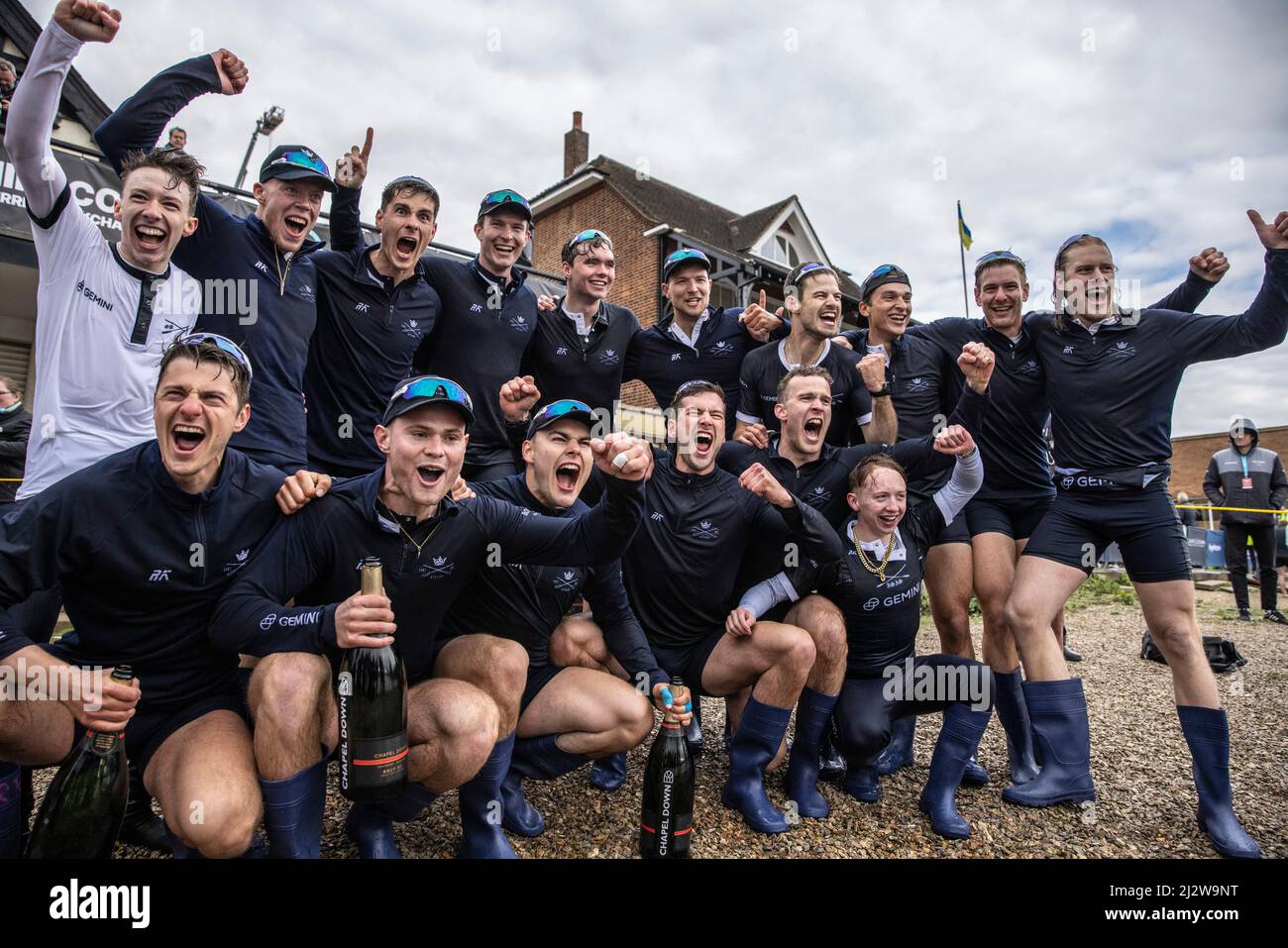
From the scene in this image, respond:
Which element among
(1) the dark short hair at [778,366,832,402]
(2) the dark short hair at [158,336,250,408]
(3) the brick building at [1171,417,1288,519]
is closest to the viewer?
(2) the dark short hair at [158,336,250,408]

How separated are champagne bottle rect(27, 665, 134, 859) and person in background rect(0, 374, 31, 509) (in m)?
A: 5.97

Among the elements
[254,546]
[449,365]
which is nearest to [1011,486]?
[449,365]

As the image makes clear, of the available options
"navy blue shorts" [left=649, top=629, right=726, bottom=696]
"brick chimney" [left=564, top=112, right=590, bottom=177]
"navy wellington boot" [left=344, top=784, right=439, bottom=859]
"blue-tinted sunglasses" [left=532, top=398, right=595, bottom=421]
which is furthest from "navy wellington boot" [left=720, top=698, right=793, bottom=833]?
"brick chimney" [left=564, top=112, right=590, bottom=177]

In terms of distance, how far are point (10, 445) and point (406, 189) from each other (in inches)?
212

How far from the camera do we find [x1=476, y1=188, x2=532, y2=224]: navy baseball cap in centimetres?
479

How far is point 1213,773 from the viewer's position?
361 centimetres

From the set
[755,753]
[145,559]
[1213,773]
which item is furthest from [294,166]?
[1213,773]

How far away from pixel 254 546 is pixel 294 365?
1.21m

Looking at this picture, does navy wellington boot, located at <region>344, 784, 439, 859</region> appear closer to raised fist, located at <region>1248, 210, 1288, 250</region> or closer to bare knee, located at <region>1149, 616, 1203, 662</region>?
bare knee, located at <region>1149, 616, 1203, 662</region>

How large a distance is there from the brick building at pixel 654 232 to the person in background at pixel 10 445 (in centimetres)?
1435

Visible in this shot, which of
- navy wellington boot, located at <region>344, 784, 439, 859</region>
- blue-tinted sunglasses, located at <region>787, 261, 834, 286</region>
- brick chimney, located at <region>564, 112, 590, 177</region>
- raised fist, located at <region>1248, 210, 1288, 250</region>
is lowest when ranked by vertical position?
navy wellington boot, located at <region>344, 784, 439, 859</region>

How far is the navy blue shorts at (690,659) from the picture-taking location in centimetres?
396

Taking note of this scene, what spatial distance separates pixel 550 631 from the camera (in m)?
3.78

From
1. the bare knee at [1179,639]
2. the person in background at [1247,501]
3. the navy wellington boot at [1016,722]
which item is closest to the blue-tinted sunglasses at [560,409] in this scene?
the navy wellington boot at [1016,722]
